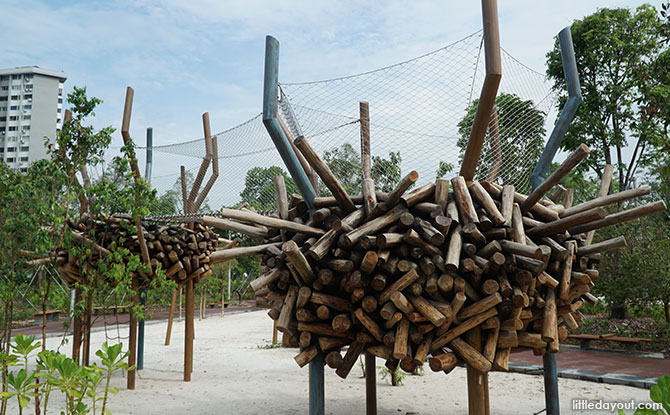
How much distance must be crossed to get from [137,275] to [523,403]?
5960mm

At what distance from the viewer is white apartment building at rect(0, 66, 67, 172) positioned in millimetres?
58562

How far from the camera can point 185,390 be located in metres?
8.00

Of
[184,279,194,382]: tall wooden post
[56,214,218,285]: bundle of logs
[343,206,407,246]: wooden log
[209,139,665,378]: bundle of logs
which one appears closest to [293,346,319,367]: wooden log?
[209,139,665,378]: bundle of logs

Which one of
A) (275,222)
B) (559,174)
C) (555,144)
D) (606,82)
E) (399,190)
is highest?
(606,82)

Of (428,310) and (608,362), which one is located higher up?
(428,310)

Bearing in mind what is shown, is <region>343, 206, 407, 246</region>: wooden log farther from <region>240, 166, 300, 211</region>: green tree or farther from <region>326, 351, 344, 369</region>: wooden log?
<region>240, 166, 300, 211</region>: green tree

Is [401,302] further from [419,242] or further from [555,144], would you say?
[555,144]

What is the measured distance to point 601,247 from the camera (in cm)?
416

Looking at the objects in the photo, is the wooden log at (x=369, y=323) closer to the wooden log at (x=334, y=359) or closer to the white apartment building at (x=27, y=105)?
the wooden log at (x=334, y=359)

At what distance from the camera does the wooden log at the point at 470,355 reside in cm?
376

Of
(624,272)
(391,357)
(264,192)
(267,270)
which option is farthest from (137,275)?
(624,272)

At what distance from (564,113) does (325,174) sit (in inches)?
97.9

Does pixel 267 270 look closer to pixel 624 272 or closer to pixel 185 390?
pixel 185 390

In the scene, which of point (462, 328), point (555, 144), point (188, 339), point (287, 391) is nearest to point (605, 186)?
point (555, 144)
